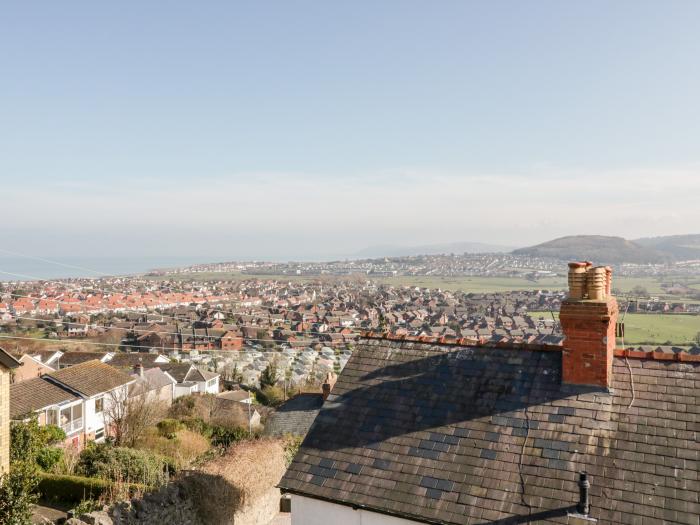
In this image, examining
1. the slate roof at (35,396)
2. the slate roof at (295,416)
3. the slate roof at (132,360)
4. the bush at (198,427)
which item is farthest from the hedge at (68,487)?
the slate roof at (132,360)

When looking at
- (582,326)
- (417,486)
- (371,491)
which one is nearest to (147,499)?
(371,491)

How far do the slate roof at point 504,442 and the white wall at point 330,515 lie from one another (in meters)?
0.18

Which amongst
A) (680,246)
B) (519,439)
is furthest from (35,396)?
(680,246)

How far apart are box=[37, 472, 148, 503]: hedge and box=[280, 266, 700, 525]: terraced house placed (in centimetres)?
927

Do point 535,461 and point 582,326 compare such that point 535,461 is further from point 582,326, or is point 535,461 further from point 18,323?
point 18,323

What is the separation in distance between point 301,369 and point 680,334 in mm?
40216

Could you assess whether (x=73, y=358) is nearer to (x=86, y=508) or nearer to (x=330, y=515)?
(x=86, y=508)

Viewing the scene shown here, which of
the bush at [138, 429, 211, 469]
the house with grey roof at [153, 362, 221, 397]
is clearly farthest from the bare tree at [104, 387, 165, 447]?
the house with grey roof at [153, 362, 221, 397]

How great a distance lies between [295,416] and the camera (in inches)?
1264

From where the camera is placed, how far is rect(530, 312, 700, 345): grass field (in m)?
42.2

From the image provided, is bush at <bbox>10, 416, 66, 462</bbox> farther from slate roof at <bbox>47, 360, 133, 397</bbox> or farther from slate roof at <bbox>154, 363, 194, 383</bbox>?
slate roof at <bbox>154, 363, 194, 383</bbox>

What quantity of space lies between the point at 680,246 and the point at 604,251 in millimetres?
40660

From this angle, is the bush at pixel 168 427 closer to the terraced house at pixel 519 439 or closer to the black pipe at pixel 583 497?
the terraced house at pixel 519 439

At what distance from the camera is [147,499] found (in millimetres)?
11406
